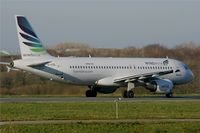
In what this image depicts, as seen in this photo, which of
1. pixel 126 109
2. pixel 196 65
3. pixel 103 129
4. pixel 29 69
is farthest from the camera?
pixel 196 65

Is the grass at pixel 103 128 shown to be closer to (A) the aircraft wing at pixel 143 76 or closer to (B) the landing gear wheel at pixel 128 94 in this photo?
(B) the landing gear wheel at pixel 128 94

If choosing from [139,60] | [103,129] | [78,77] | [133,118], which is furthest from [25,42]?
[103,129]

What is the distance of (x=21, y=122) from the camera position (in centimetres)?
2666

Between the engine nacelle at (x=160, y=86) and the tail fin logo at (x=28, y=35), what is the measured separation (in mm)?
9629

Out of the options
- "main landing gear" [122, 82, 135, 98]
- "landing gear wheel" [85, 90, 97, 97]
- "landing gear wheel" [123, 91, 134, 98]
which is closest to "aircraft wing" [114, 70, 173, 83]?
"main landing gear" [122, 82, 135, 98]

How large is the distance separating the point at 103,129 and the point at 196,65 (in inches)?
2141

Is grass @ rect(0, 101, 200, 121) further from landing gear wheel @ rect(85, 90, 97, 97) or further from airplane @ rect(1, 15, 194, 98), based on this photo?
landing gear wheel @ rect(85, 90, 97, 97)

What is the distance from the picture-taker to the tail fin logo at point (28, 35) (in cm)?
5344

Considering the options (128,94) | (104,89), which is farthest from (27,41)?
(128,94)

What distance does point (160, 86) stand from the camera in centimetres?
5350

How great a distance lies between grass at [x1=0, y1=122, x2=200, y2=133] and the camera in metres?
24.1

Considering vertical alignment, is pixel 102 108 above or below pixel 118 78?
below

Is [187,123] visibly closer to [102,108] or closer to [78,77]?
[102,108]

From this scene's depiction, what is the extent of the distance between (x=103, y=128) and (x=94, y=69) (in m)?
30.1
